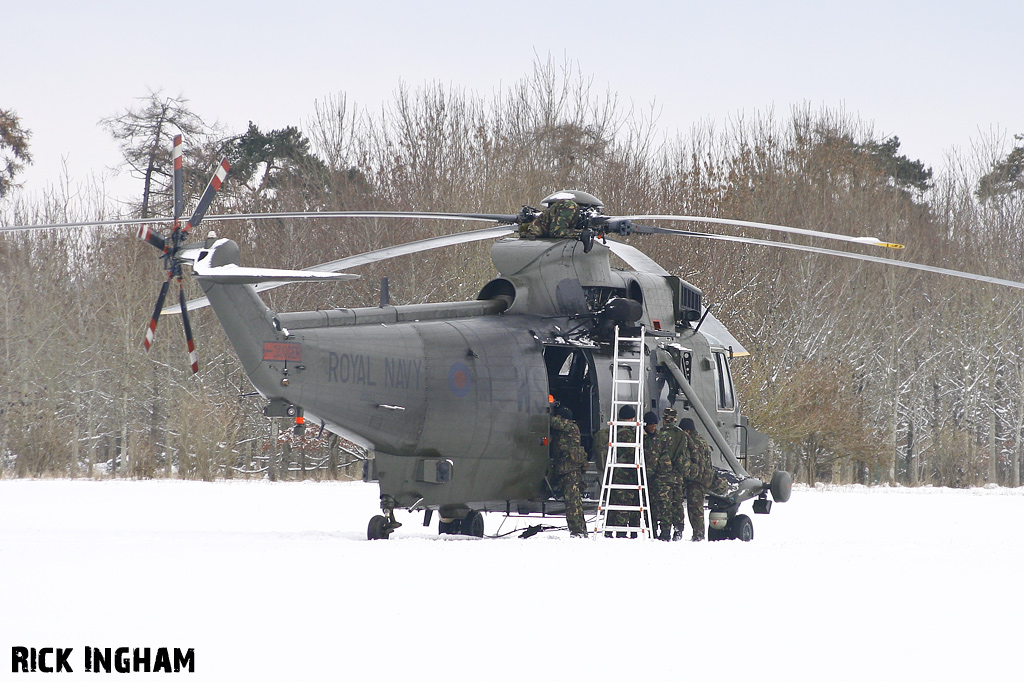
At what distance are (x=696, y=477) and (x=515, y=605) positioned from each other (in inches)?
235

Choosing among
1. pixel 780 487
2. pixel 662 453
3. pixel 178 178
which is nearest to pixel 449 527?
pixel 662 453

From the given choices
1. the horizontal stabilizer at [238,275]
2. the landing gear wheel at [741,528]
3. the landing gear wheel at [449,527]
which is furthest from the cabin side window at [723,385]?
the horizontal stabilizer at [238,275]

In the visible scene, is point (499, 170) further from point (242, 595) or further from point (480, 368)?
point (242, 595)

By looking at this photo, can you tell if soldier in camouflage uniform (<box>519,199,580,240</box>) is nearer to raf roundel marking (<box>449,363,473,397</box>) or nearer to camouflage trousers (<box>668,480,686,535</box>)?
raf roundel marking (<box>449,363,473,397</box>)

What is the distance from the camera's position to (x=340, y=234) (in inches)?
1436

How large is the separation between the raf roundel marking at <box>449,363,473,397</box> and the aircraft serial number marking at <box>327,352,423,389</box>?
0.45 metres

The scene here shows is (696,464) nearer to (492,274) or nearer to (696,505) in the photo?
(696,505)

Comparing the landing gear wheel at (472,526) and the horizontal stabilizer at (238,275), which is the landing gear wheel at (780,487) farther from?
the horizontal stabilizer at (238,275)

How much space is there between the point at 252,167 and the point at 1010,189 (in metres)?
31.3

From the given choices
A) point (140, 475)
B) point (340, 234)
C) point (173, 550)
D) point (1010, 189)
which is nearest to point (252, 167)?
point (340, 234)

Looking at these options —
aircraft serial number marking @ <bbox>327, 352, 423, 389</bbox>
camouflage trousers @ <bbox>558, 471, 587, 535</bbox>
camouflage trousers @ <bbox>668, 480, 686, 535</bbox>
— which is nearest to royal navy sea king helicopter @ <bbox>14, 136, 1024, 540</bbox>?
aircraft serial number marking @ <bbox>327, 352, 423, 389</bbox>

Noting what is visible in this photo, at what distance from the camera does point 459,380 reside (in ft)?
40.0

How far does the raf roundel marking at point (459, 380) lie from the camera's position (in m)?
12.1

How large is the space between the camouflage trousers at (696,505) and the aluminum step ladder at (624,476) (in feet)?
1.84
